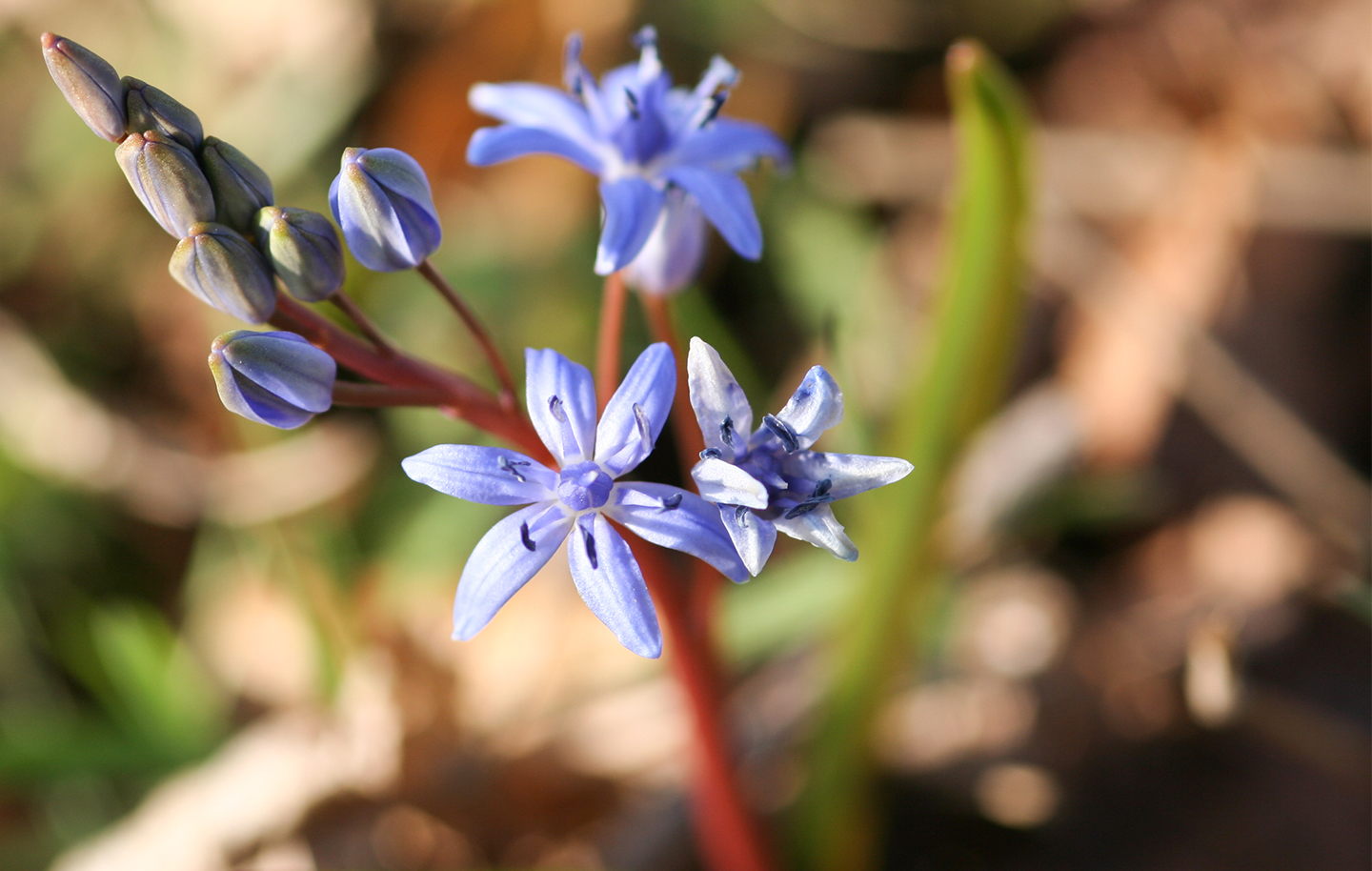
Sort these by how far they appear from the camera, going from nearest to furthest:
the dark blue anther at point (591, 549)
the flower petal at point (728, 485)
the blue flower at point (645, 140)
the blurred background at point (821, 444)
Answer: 1. the flower petal at point (728, 485)
2. the dark blue anther at point (591, 549)
3. the blue flower at point (645, 140)
4. the blurred background at point (821, 444)

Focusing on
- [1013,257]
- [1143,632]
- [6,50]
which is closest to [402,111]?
[6,50]

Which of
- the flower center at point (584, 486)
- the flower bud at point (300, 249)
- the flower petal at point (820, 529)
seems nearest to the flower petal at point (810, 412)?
the flower petal at point (820, 529)

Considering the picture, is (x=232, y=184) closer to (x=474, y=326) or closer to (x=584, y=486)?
(x=474, y=326)

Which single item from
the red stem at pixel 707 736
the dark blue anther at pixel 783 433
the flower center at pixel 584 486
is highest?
the dark blue anther at pixel 783 433

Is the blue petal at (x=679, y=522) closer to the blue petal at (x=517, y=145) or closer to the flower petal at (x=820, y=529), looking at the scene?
the flower petal at (x=820, y=529)

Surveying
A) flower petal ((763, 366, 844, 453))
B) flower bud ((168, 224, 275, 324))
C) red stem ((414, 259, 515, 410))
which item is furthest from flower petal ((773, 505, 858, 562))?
flower bud ((168, 224, 275, 324))

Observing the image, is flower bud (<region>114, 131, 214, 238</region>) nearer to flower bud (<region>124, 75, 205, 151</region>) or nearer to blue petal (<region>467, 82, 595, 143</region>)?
flower bud (<region>124, 75, 205, 151</region>)
